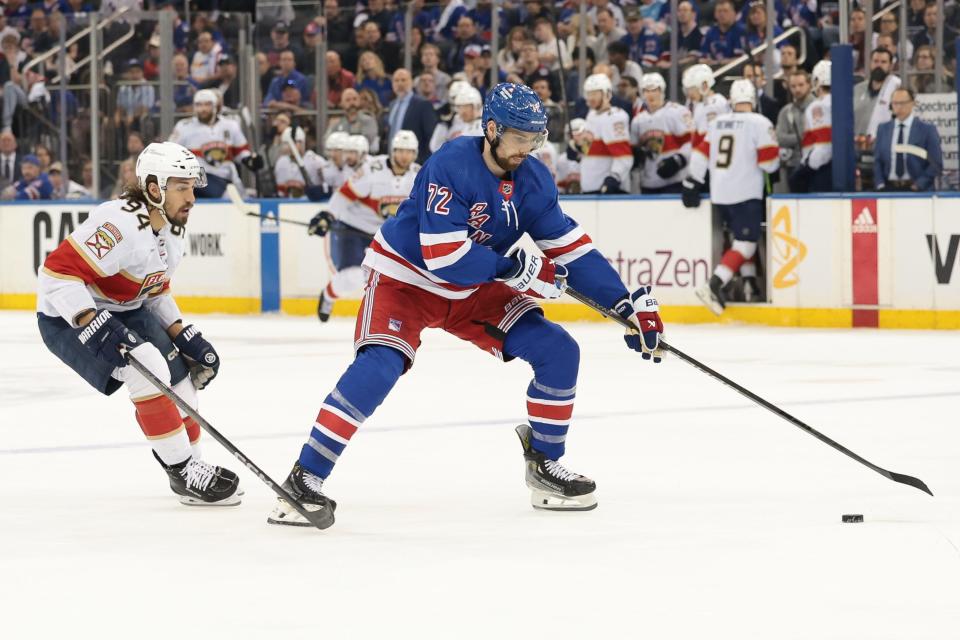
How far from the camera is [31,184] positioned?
611 inches

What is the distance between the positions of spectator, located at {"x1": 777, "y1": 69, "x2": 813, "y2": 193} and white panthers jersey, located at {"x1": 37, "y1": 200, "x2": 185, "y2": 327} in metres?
7.83

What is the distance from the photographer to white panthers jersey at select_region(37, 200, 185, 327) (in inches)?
199

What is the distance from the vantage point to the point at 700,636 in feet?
11.3

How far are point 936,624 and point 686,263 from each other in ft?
30.4

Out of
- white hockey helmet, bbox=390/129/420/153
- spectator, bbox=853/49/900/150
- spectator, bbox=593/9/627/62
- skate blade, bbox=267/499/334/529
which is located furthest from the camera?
spectator, bbox=593/9/627/62

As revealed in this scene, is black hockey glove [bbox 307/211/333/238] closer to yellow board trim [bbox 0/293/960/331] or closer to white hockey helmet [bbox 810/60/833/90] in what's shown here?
yellow board trim [bbox 0/293/960/331]

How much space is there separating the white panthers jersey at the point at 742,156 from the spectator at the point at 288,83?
12.7ft

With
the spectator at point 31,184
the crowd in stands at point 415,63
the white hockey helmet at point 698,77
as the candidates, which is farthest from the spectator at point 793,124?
the spectator at point 31,184

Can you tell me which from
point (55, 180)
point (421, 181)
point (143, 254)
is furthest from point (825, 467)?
Answer: point (55, 180)

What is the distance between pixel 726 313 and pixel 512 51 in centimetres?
276

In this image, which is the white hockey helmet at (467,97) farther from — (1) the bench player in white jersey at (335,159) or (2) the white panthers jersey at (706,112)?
(2) the white panthers jersey at (706,112)

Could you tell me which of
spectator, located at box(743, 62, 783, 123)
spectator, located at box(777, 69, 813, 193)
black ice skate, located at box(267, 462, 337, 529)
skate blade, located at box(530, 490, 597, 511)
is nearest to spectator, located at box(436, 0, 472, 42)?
spectator, located at box(743, 62, 783, 123)

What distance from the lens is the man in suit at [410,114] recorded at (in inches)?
538

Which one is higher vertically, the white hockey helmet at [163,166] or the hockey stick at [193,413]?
the white hockey helmet at [163,166]
